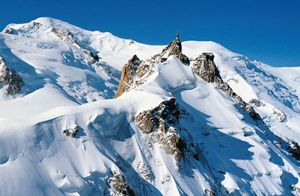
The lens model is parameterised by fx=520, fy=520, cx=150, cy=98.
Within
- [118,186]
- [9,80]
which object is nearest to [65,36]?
[9,80]

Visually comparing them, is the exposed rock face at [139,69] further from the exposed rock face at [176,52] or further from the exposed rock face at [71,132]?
the exposed rock face at [71,132]

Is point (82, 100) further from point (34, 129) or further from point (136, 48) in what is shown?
point (136, 48)

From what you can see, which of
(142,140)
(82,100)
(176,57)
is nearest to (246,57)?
(82,100)

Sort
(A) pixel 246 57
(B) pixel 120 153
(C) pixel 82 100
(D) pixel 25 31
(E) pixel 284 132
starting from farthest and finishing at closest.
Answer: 1. (A) pixel 246 57
2. (D) pixel 25 31
3. (E) pixel 284 132
4. (C) pixel 82 100
5. (B) pixel 120 153

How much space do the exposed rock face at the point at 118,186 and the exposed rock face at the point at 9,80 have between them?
37.8m

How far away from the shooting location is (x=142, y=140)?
1649 inches

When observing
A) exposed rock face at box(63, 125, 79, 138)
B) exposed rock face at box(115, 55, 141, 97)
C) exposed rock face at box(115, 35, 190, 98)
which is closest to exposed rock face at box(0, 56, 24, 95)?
exposed rock face at box(115, 35, 190, 98)

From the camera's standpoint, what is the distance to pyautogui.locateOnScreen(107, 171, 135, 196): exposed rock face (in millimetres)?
35250

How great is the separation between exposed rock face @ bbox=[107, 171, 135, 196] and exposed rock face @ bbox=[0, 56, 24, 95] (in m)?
37.8

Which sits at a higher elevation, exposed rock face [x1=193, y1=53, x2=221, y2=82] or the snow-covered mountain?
exposed rock face [x1=193, y1=53, x2=221, y2=82]

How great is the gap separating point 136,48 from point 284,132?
217ft

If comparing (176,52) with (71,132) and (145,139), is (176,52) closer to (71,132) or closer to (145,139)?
(145,139)

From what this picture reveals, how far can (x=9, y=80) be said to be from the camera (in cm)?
7106

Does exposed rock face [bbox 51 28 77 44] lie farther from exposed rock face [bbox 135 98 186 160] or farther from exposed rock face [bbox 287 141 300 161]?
exposed rock face [bbox 135 98 186 160]
